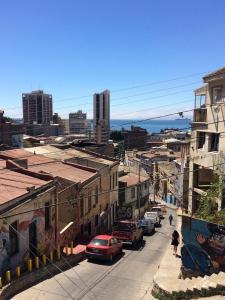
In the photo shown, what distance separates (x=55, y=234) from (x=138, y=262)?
17.0 ft

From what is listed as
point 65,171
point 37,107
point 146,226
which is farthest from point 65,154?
point 37,107

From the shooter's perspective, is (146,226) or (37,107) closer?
(146,226)

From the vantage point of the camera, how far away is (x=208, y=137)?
2614cm

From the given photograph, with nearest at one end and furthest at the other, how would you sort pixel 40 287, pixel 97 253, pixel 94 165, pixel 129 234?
pixel 40 287, pixel 97 253, pixel 129 234, pixel 94 165

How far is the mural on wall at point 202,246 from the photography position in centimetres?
1789

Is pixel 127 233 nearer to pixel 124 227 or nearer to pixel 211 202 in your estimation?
pixel 124 227

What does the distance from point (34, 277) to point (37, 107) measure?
16222 centimetres

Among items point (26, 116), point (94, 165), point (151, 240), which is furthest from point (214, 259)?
point (26, 116)

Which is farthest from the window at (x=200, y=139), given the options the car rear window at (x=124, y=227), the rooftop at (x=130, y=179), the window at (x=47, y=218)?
the rooftop at (x=130, y=179)

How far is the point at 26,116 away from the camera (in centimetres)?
17075

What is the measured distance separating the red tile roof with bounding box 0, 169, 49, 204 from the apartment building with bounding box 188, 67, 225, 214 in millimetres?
9946

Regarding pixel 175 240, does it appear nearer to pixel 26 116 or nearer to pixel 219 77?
pixel 219 77

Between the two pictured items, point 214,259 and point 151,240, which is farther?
point 151,240

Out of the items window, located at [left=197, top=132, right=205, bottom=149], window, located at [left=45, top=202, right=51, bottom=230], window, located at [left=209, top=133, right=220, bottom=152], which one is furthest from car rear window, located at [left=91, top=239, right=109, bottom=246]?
window, located at [left=197, top=132, right=205, bottom=149]
